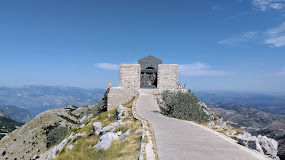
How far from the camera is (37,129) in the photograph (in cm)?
9206

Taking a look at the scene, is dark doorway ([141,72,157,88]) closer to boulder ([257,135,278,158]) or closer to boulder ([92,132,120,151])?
boulder ([92,132,120,151])

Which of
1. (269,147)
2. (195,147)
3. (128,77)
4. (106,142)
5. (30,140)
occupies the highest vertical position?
(128,77)

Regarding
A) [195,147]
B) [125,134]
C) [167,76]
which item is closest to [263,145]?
[195,147]

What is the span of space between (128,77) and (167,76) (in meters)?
7.19

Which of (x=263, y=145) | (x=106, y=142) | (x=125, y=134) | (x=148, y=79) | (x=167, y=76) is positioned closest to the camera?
(x=263, y=145)

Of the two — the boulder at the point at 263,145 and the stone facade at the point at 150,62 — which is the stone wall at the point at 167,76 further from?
the boulder at the point at 263,145

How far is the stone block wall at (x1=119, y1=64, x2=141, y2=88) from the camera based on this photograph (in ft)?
105

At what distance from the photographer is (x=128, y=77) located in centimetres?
3209

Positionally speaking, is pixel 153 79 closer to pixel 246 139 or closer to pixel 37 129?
pixel 246 139

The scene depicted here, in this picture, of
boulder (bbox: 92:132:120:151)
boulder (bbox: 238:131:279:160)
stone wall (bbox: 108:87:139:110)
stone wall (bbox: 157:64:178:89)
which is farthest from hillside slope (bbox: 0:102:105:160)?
boulder (bbox: 238:131:279:160)

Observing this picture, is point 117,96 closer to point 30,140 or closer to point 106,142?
point 106,142

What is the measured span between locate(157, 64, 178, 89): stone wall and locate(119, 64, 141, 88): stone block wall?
4.28 meters

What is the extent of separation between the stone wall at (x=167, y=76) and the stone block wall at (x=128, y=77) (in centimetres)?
428

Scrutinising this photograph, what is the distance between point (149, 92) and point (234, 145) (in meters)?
24.1
